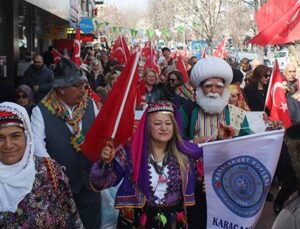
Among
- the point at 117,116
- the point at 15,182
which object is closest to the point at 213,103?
the point at 117,116

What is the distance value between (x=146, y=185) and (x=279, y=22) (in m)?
4.34

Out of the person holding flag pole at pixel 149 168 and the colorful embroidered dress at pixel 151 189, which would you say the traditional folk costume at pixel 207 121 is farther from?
the colorful embroidered dress at pixel 151 189

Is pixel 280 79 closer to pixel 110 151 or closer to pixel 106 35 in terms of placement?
pixel 110 151

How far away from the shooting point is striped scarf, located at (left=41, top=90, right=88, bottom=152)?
450cm

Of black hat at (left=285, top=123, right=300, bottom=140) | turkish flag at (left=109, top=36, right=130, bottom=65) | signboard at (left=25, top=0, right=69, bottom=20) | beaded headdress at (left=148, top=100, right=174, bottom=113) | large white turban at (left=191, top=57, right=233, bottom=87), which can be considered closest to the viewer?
black hat at (left=285, top=123, right=300, bottom=140)

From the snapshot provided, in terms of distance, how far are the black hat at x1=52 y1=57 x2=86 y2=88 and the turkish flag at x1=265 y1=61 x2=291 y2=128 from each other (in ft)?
9.27

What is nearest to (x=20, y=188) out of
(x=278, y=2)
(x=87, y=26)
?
(x=278, y=2)

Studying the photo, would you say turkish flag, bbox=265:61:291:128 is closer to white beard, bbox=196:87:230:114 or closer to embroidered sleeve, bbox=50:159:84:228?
white beard, bbox=196:87:230:114

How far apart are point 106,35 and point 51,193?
55874 mm

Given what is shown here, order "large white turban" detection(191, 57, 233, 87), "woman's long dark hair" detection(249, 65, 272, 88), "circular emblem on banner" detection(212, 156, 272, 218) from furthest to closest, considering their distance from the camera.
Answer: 1. "woman's long dark hair" detection(249, 65, 272, 88)
2. "large white turban" detection(191, 57, 233, 87)
3. "circular emblem on banner" detection(212, 156, 272, 218)

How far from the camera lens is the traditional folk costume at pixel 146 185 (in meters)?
3.61

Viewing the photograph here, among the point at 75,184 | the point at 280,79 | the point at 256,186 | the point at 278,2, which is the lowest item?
the point at 75,184

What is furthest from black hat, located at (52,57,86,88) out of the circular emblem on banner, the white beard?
the circular emblem on banner

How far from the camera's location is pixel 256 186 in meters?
3.48
